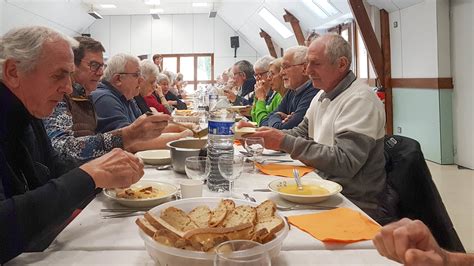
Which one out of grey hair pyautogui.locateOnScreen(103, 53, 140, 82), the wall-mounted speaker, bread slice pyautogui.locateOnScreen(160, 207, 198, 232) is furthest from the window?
bread slice pyautogui.locateOnScreen(160, 207, 198, 232)

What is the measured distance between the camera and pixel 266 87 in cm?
431

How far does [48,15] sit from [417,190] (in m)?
10.1

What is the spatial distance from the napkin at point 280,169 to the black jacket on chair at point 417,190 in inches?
14.9

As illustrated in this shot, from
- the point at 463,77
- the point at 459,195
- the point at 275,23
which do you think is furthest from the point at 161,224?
the point at 275,23

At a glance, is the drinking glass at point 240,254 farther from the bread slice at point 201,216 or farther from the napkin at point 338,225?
the napkin at point 338,225

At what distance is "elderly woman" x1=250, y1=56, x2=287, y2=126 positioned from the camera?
12.6 ft

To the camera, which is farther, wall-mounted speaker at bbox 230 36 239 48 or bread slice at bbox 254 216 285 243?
wall-mounted speaker at bbox 230 36 239 48

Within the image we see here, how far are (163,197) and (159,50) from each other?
1248 cm

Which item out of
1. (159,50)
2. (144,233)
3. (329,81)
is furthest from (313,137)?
(159,50)

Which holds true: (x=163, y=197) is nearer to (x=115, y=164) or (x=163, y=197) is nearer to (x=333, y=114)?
(x=115, y=164)

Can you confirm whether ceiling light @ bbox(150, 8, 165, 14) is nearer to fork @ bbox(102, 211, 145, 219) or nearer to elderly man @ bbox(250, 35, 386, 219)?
elderly man @ bbox(250, 35, 386, 219)

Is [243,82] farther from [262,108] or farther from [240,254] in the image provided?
[240,254]

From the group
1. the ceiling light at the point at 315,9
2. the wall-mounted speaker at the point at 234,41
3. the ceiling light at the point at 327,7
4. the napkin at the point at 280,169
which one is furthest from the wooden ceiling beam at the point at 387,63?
the wall-mounted speaker at the point at 234,41

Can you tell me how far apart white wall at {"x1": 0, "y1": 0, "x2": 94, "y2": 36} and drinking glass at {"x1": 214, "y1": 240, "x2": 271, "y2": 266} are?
730cm
